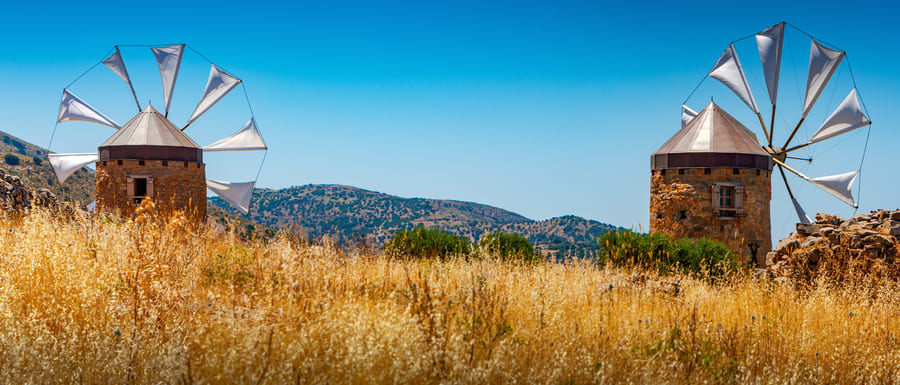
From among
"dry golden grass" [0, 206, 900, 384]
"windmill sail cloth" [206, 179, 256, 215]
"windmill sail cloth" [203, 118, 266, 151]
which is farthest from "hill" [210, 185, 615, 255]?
"dry golden grass" [0, 206, 900, 384]

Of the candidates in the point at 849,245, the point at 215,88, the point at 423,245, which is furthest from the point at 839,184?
the point at 215,88

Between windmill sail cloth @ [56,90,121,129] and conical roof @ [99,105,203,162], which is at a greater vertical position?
windmill sail cloth @ [56,90,121,129]

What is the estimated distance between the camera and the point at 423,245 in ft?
45.1

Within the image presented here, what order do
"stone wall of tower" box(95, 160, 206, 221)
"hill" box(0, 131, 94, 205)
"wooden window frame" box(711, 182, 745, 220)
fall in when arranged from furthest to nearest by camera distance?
1. "hill" box(0, 131, 94, 205)
2. "stone wall of tower" box(95, 160, 206, 221)
3. "wooden window frame" box(711, 182, 745, 220)

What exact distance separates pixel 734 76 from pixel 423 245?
1196 cm

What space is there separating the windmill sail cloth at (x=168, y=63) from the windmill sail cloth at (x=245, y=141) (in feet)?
9.61

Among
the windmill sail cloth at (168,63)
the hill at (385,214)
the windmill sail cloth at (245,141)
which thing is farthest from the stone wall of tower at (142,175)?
the hill at (385,214)

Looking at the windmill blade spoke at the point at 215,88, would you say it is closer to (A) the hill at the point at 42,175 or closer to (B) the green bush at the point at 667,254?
(B) the green bush at the point at 667,254

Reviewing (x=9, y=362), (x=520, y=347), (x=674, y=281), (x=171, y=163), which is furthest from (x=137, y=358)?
(x=171, y=163)

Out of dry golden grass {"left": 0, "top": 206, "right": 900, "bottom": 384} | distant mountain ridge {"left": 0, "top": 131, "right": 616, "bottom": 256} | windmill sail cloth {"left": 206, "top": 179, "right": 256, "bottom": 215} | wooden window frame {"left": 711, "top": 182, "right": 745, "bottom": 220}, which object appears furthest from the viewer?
distant mountain ridge {"left": 0, "top": 131, "right": 616, "bottom": 256}

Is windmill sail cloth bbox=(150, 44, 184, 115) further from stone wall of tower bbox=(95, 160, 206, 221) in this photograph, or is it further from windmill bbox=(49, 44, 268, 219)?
stone wall of tower bbox=(95, 160, 206, 221)

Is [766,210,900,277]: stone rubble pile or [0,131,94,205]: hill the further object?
[0,131,94,205]: hill

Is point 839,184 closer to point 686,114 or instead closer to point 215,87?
point 686,114

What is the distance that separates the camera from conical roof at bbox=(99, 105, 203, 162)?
58.9 feet
